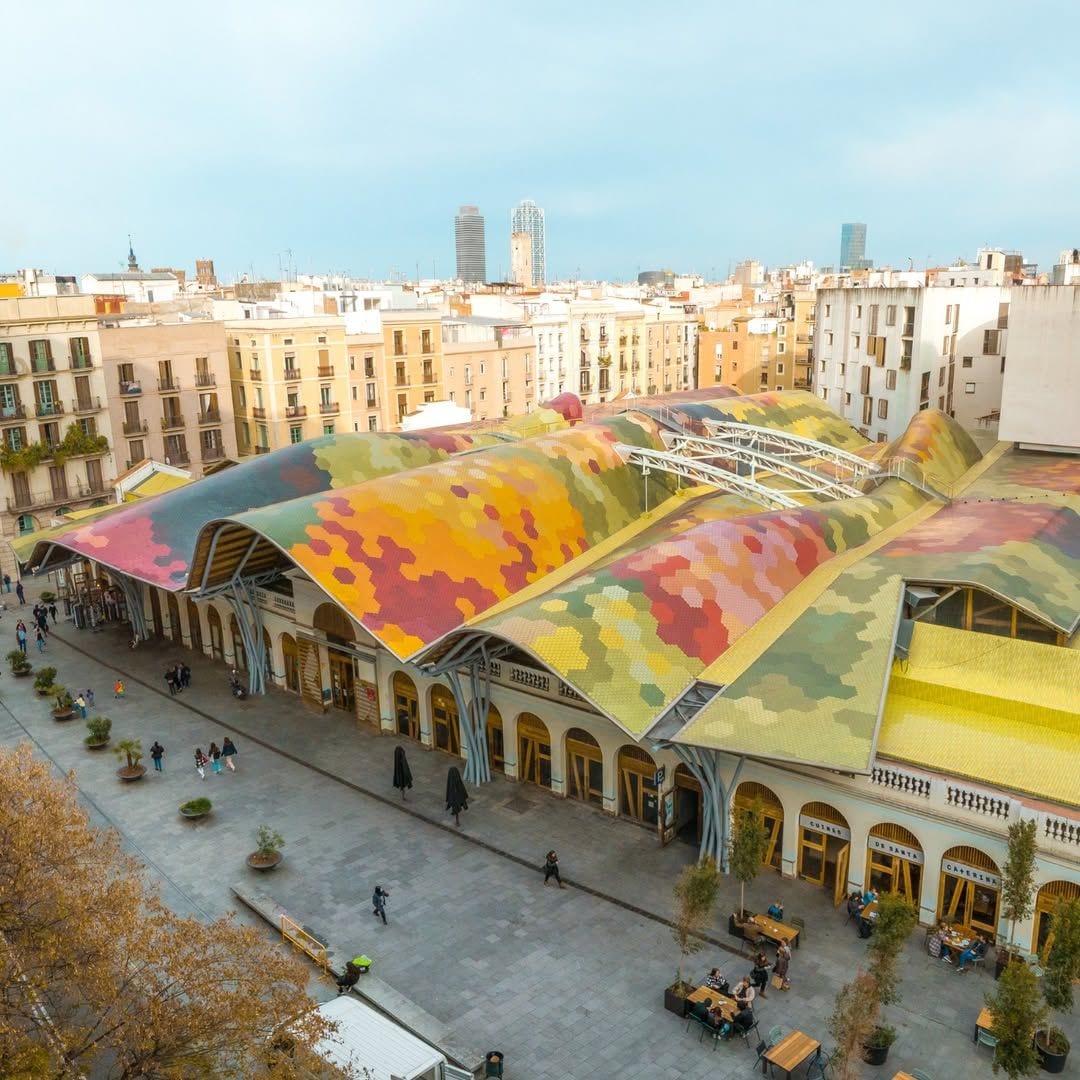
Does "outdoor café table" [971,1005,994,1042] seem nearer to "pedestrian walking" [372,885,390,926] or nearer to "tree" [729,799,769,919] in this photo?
"tree" [729,799,769,919]

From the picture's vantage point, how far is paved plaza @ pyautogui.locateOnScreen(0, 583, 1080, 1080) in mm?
24672

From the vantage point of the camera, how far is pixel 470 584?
39.3 meters

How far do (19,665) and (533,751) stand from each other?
30.0m

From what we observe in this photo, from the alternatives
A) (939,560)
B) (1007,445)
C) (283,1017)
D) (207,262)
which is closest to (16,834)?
(283,1017)

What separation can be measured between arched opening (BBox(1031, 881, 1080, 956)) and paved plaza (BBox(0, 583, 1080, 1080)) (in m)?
1.75

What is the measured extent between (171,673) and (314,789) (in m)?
14.3

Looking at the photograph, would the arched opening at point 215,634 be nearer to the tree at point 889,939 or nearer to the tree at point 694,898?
the tree at point 694,898

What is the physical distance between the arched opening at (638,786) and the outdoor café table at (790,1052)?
1066 cm

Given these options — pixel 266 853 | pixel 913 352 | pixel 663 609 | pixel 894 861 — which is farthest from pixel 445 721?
pixel 913 352

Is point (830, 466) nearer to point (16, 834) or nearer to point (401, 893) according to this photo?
point (401, 893)

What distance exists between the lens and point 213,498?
4888 centimetres

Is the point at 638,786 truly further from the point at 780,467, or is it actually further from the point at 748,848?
the point at 780,467

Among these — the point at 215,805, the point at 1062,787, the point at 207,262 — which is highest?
the point at 207,262

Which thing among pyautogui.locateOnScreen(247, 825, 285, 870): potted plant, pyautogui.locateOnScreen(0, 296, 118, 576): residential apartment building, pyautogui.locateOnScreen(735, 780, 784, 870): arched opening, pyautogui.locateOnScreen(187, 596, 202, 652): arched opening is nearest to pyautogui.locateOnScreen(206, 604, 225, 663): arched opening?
pyautogui.locateOnScreen(187, 596, 202, 652): arched opening
